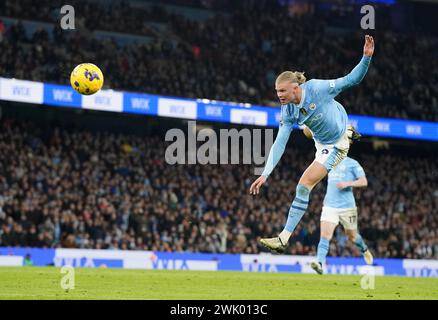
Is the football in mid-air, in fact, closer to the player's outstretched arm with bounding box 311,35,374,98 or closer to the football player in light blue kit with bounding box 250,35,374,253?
the football player in light blue kit with bounding box 250,35,374,253

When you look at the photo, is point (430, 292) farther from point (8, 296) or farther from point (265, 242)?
point (8, 296)

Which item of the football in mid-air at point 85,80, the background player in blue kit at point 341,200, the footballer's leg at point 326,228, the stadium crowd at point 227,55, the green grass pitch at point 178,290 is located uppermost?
the stadium crowd at point 227,55

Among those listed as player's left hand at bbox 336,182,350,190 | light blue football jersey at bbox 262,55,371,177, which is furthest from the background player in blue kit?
light blue football jersey at bbox 262,55,371,177

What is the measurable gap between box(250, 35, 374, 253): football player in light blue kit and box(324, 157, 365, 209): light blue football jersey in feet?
12.9

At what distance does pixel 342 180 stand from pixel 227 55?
2050 cm

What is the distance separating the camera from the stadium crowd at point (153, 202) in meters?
25.2

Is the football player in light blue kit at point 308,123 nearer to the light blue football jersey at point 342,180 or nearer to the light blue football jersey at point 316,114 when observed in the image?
the light blue football jersey at point 316,114

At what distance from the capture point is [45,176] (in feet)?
88.3

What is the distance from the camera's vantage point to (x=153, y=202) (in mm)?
28359

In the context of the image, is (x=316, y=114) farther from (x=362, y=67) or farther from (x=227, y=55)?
(x=227, y=55)

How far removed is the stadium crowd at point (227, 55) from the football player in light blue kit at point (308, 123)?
17.6m

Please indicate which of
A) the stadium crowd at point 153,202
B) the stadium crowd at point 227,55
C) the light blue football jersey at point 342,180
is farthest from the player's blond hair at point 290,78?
the stadium crowd at point 227,55

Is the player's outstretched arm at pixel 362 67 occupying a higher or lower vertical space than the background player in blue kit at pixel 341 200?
higher

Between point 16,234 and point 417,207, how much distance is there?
57.8 ft
